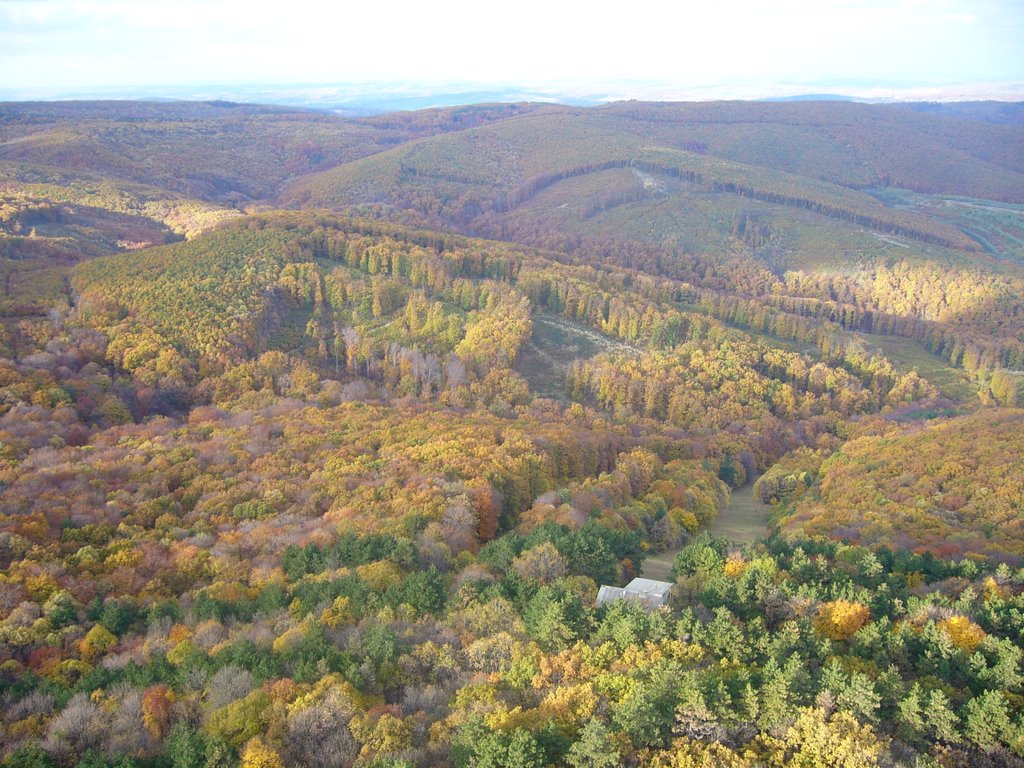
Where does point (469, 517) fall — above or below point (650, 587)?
below

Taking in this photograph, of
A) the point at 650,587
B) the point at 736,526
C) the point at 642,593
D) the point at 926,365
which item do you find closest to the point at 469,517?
the point at 650,587

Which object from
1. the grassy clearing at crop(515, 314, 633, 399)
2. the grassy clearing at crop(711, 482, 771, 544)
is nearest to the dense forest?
the grassy clearing at crop(515, 314, 633, 399)

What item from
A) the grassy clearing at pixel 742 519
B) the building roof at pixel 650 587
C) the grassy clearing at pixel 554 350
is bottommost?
the grassy clearing at pixel 742 519

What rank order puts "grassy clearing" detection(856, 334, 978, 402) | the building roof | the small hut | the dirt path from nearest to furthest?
the small hut → the building roof → the dirt path → "grassy clearing" detection(856, 334, 978, 402)

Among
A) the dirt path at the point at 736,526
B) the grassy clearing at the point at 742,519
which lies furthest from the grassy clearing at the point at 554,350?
the dirt path at the point at 736,526

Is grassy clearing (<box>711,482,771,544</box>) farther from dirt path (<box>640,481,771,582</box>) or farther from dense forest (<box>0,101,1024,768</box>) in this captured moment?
dense forest (<box>0,101,1024,768</box>)

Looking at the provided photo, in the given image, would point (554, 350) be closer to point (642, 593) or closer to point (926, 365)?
point (642, 593)

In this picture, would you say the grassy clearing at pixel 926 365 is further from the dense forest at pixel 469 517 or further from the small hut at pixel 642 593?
the small hut at pixel 642 593
